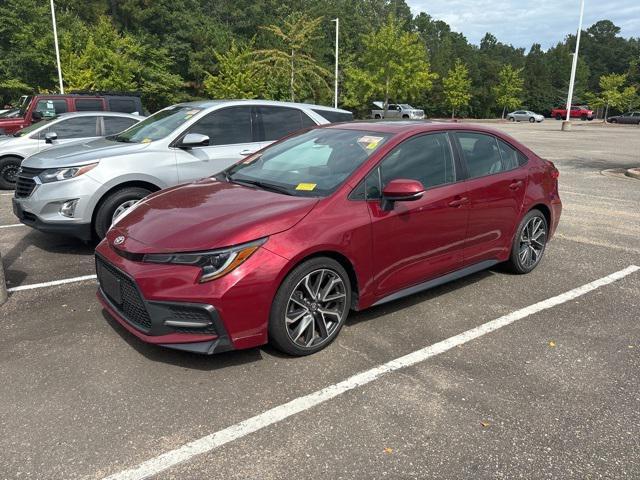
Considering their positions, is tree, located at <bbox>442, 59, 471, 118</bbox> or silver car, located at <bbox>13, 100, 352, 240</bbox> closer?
silver car, located at <bbox>13, 100, 352, 240</bbox>

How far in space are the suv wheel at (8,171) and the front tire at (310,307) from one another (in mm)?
9066

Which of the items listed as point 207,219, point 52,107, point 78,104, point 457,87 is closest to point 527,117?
point 457,87

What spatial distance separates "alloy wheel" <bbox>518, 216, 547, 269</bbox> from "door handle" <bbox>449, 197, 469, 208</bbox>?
3.64 ft

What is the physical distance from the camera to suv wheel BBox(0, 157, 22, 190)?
1005cm

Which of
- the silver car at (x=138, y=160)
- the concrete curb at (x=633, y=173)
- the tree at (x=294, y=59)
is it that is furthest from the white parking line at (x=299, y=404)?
the tree at (x=294, y=59)

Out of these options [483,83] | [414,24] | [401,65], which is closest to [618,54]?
[414,24]

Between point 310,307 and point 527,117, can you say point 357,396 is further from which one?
point 527,117

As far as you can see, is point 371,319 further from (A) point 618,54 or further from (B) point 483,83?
(A) point 618,54

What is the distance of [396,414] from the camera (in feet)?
9.54

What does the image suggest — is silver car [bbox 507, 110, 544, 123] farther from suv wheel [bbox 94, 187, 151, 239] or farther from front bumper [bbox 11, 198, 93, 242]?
front bumper [bbox 11, 198, 93, 242]

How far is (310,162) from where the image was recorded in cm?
416

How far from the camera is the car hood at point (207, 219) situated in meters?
3.21

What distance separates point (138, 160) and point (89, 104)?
731 cm

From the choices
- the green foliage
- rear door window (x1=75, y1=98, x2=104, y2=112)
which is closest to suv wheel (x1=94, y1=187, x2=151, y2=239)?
rear door window (x1=75, y1=98, x2=104, y2=112)
